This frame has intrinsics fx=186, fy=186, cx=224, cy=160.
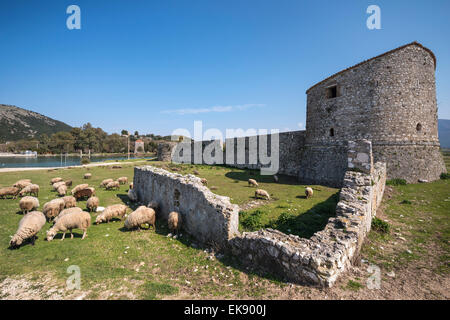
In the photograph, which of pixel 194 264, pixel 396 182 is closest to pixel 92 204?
pixel 194 264

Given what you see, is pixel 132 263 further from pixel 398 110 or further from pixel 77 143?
pixel 77 143

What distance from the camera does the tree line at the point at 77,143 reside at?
70.6 m

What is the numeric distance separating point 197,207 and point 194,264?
2.07 meters

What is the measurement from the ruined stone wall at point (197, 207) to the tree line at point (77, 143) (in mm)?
81343

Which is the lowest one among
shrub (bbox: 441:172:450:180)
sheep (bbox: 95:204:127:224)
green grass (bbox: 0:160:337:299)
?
green grass (bbox: 0:160:337:299)

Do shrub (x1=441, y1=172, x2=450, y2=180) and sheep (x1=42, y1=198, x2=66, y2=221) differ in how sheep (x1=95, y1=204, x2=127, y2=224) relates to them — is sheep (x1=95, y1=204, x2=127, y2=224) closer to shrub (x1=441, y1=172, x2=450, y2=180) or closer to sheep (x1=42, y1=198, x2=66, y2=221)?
sheep (x1=42, y1=198, x2=66, y2=221)

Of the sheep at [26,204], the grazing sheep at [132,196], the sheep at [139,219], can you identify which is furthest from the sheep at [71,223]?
the grazing sheep at [132,196]

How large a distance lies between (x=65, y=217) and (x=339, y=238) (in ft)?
28.8

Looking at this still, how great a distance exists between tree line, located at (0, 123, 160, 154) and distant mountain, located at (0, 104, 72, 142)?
19.6 metres

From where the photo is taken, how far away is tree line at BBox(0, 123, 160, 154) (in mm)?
70625

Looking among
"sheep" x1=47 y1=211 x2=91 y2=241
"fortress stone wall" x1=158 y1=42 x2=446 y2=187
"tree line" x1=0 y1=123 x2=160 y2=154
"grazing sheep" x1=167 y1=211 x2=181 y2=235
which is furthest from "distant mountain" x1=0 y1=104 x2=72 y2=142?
"fortress stone wall" x1=158 y1=42 x2=446 y2=187

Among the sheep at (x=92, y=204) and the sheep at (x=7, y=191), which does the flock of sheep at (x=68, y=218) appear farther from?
the sheep at (x=7, y=191)

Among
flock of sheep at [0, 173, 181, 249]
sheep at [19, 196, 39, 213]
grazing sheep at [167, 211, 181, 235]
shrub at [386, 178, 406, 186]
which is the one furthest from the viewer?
shrub at [386, 178, 406, 186]
